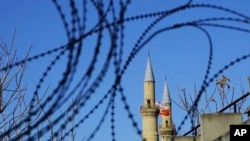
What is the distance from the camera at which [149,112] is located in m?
55.3

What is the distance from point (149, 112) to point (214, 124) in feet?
141

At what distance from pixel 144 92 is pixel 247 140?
4866 cm

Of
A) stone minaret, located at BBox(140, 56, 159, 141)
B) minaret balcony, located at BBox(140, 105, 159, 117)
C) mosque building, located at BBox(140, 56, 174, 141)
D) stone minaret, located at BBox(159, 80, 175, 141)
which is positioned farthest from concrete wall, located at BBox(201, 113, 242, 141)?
stone minaret, located at BBox(159, 80, 175, 141)

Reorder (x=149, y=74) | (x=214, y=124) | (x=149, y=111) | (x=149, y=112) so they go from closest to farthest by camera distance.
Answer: (x=214, y=124)
(x=149, y=111)
(x=149, y=112)
(x=149, y=74)

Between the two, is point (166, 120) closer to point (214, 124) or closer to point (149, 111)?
point (149, 111)

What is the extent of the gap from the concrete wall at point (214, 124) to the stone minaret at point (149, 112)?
40545 millimetres

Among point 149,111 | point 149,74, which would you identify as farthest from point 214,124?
point 149,74

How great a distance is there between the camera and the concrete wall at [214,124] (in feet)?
40.3

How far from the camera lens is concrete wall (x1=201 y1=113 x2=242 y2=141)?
12297 mm

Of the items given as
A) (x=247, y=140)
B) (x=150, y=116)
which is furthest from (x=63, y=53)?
(x=150, y=116)

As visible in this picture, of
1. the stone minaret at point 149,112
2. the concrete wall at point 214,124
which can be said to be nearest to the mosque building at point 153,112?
the stone minaret at point 149,112

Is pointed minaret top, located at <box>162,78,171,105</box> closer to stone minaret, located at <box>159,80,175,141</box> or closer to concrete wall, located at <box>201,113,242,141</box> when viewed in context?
stone minaret, located at <box>159,80,175,141</box>

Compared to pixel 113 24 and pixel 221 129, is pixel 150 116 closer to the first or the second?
pixel 221 129

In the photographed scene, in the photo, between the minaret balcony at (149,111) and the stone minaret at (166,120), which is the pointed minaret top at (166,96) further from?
the minaret balcony at (149,111)
